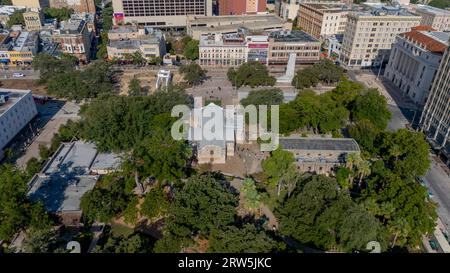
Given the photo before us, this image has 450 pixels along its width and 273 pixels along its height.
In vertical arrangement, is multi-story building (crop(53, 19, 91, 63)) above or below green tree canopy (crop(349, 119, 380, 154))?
above

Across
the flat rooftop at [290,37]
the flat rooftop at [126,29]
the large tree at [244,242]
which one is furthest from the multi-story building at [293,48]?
the large tree at [244,242]

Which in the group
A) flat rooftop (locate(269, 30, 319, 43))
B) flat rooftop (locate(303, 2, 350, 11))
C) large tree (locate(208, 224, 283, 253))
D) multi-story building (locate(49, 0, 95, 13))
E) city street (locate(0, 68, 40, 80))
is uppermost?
flat rooftop (locate(303, 2, 350, 11))

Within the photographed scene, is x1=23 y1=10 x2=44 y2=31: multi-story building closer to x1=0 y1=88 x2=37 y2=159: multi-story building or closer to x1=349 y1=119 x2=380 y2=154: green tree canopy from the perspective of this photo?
x1=0 y1=88 x2=37 y2=159: multi-story building

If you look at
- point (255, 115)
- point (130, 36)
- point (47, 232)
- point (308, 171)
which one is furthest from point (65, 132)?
point (130, 36)

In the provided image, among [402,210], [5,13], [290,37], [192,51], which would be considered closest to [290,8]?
[290,37]

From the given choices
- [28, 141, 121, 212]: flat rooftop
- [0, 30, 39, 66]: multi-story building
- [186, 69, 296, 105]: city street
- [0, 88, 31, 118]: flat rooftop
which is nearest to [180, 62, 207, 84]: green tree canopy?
[186, 69, 296, 105]: city street

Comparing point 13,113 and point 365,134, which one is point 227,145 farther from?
point 13,113
